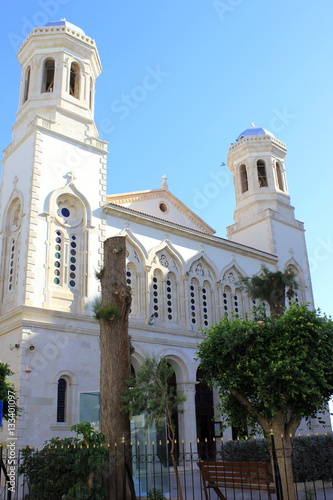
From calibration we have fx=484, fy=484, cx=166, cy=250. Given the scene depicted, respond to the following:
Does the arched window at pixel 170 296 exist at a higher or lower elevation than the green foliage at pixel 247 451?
higher

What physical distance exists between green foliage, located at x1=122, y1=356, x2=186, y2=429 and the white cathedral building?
12.6ft

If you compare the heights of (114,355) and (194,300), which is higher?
(194,300)

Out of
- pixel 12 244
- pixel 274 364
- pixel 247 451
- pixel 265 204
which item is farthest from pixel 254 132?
pixel 274 364

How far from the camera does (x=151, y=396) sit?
10.8m

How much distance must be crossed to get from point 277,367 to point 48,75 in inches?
718

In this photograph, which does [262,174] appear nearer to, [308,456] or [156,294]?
[156,294]

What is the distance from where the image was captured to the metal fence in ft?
30.1

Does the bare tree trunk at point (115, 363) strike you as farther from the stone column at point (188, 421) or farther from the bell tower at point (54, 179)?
the stone column at point (188, 421)

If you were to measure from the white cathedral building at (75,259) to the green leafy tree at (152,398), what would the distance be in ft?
12.7

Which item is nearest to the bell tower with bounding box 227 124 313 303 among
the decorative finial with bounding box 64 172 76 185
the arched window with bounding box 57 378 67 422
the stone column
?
the stone column

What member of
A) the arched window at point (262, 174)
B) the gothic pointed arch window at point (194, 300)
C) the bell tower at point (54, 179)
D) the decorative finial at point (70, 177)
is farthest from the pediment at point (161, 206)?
the arched window at point (262, 174)

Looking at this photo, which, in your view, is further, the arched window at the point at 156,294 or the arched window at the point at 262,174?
the arched window at the point at 262,174

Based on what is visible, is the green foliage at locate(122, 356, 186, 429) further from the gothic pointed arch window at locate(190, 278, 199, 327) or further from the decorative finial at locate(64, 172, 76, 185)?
the gothic pointed arch window at locate(190, 278, 199, 327)

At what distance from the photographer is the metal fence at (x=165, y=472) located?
30.1 feet
